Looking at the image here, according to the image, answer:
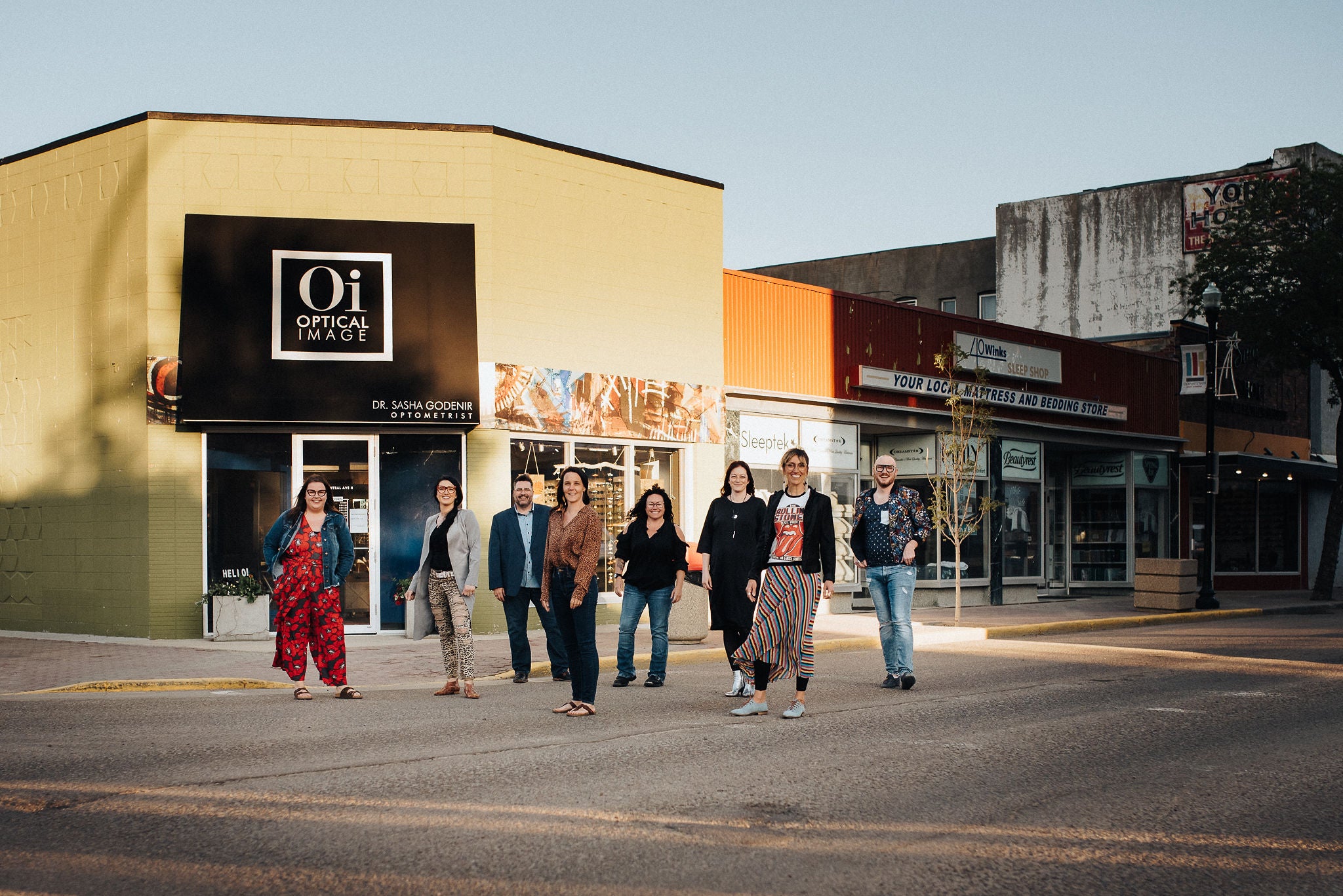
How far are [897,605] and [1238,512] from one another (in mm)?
25586

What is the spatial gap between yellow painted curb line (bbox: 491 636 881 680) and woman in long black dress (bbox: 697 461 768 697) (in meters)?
1.54

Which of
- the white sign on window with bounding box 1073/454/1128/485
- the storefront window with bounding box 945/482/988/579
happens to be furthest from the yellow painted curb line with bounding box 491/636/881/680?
the white sign on window with bounding box 1073/454/1128/485

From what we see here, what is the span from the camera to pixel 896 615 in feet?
38.3

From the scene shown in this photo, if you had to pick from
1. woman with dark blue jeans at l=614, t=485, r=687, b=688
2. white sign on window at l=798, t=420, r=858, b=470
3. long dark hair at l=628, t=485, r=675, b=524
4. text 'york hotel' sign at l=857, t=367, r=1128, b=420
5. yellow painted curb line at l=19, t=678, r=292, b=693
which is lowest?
yellow painted curb line at l=19, t=678, r=292, b=693

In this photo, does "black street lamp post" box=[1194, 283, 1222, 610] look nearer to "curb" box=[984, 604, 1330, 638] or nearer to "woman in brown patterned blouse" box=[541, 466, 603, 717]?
"curb" box=[984, 604, 1330, 638]

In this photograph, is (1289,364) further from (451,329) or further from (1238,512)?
(451,329)

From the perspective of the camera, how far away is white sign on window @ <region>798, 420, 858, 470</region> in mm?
21984

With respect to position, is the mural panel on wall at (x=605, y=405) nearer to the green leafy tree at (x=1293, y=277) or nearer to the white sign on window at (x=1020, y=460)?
the white sign on window at (x=1020, y=460)

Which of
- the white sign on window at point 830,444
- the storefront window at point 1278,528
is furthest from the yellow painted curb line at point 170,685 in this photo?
the storefront window at point 1278,528

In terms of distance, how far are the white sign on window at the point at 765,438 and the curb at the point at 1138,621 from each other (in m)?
4.76

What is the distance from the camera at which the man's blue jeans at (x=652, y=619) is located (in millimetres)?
11727

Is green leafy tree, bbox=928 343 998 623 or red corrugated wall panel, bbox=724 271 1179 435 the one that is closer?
green leafy tree, bbox=928 343 998 623

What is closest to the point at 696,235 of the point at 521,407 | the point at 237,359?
the point at 521,407

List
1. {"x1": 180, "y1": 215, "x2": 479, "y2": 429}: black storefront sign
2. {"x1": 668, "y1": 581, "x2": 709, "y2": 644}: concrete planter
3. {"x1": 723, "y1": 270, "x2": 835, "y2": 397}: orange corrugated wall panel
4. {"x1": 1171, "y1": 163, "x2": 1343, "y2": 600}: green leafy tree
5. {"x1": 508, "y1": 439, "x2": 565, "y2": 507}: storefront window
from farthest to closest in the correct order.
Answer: {"x1": 1171, "y1": 163, "x2": 1343, "y2": 600}: green leafy tree → {"x1": 723, "y1": 270, "x2": 835, "y2": 397}: orange corrugated wall panel → {"x1": 508, "y1": 439, "x2": 565, "y2": 507}: storefront window → {"x1": 180, "y1": 215, "x2": 479, "y2": 429}: black storefront sign → {"x1": 668, "y1": 581, "x2": 709, "y2": 644}: concrete planter
